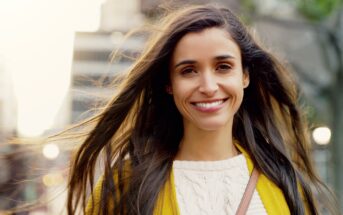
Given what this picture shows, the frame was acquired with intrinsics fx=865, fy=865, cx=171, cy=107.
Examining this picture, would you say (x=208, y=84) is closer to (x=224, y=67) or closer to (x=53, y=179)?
(x=224, y=67)

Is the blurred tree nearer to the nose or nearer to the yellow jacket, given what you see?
the yellow jacket

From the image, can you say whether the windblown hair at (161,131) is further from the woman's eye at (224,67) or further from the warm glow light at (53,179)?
the warm glow light at (53,179)

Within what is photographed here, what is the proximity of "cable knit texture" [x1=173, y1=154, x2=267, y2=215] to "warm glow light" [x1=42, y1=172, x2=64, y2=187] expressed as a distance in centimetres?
103

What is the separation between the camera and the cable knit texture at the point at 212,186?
360cm

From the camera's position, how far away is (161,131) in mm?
3936

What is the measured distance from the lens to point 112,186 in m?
3.68

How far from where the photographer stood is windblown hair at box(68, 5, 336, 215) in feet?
12.0

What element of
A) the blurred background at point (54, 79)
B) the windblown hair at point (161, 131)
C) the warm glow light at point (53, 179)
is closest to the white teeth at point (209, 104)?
the windblown hair at point (161, 131)

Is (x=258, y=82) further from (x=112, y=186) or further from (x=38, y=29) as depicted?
(x=38, y=29)

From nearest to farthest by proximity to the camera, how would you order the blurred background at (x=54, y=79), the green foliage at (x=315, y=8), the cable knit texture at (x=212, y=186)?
the cable knit texture at (x=212, y=186), the blurred background at (x=54, y=79), the green foliage at (x=315, y=8)

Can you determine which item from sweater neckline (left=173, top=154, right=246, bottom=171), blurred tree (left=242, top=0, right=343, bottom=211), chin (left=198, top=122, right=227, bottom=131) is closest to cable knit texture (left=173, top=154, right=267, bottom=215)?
sweater neckline (left=173, top=154, right=246, bottom=171)

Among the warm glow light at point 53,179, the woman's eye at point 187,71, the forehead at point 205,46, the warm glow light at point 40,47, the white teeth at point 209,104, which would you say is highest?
the warm glow light at point 40,47

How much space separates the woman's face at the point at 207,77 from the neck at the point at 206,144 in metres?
0.10

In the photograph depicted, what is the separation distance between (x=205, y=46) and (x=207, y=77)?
5.3 inches
